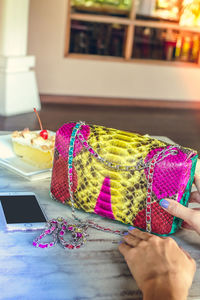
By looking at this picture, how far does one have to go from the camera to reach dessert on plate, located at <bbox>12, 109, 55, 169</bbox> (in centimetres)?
122

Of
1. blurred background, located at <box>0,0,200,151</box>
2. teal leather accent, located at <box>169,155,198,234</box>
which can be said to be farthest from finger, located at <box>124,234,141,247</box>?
blurred background, located at <box>0,0,200,151</box>

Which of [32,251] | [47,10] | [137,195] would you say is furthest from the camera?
[47,10]

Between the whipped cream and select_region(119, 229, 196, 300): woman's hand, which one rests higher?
the whipped cream

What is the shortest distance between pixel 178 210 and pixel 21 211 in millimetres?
341

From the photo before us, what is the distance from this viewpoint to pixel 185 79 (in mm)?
5508

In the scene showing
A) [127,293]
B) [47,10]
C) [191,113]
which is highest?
[47,10]

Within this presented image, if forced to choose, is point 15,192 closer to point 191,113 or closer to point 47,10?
point 47,10

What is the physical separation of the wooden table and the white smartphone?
18 mm

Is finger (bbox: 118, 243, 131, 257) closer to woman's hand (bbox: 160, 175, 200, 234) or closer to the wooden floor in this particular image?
woman's hand (bbox: 160, 175, 200, 234)

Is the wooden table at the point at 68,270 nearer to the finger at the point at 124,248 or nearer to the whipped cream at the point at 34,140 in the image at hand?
the finger at the point at 124,248

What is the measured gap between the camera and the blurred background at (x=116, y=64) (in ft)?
14.5

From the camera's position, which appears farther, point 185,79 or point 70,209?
point 185,79

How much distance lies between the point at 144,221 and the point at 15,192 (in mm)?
319

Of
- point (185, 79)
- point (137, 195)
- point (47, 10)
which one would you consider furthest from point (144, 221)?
point (185, 79)
